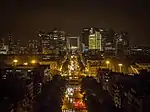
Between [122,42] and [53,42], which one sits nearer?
[122,42]

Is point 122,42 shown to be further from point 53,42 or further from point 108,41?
point 53,42

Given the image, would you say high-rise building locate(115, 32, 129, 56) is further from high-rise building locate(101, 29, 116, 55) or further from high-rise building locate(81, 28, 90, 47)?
high-rise building locate(81, 28, 90, 47)

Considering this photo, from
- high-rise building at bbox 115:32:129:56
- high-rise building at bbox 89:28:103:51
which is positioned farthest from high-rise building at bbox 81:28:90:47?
high-rise building at bbox 115:32:129:56

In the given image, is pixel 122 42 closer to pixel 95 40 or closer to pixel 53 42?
pixel 95 40


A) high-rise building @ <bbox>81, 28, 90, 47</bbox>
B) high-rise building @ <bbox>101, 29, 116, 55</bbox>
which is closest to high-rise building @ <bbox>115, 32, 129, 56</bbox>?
high-rise building @ <bbox>101, 29, 116, 55</bbox>

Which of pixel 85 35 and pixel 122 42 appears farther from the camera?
pixel 85 35

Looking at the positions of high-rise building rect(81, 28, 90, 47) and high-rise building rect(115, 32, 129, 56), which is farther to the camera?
high-rise building rect(81, 28, 90, 47)

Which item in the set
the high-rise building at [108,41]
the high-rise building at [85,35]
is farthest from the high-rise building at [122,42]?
the high-rise building at [85,35]

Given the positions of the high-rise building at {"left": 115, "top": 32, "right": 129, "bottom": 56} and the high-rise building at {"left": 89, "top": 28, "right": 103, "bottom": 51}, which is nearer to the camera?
the high-rise building at {"left": 115, "top": 32, "right": 129, "bottom": 56}

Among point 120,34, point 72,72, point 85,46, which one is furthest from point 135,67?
point 85,46

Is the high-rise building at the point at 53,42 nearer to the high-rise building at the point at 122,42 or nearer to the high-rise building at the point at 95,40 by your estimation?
the high-rise building at the point at 95,40

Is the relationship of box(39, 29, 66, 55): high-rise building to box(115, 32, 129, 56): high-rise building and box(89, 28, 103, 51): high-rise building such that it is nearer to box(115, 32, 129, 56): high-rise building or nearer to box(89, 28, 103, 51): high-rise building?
box(89, 28, 103, 51): high-rise building

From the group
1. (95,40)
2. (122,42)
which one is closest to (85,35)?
(95,40)
